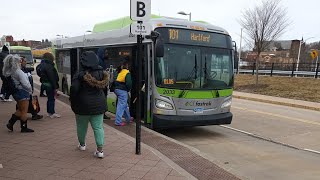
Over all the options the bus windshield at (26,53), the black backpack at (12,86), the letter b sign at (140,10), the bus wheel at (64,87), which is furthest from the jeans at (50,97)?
the bus windshield at (26,53)

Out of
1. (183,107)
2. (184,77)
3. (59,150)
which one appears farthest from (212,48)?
(59,150)

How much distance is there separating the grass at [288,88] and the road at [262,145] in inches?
309

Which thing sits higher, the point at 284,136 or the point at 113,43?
the point at 113,43

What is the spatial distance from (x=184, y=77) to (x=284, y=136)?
330 cm

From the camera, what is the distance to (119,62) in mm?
10406

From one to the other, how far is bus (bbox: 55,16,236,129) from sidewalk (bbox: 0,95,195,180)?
1.60 m

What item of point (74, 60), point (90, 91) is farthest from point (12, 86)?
point (74, 60)

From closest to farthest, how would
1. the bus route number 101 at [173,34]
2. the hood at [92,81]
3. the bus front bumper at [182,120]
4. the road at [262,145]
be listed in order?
the hood at [92,81] → the road at [262,145] → the bus front bumper at [182,120] → the bus route number 101 at [173,34]

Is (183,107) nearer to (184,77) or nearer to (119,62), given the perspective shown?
(184,77)

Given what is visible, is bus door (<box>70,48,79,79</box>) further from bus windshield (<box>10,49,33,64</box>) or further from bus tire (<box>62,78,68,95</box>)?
Result: bus windshield (<box>10,49,33,64</box>)

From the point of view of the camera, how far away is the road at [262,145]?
6.61 metres

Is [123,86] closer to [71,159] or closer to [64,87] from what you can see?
[71,159]

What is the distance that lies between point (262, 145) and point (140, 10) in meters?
4.72

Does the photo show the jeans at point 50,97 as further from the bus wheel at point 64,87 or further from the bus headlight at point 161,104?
the bus wheel at point 64,87
